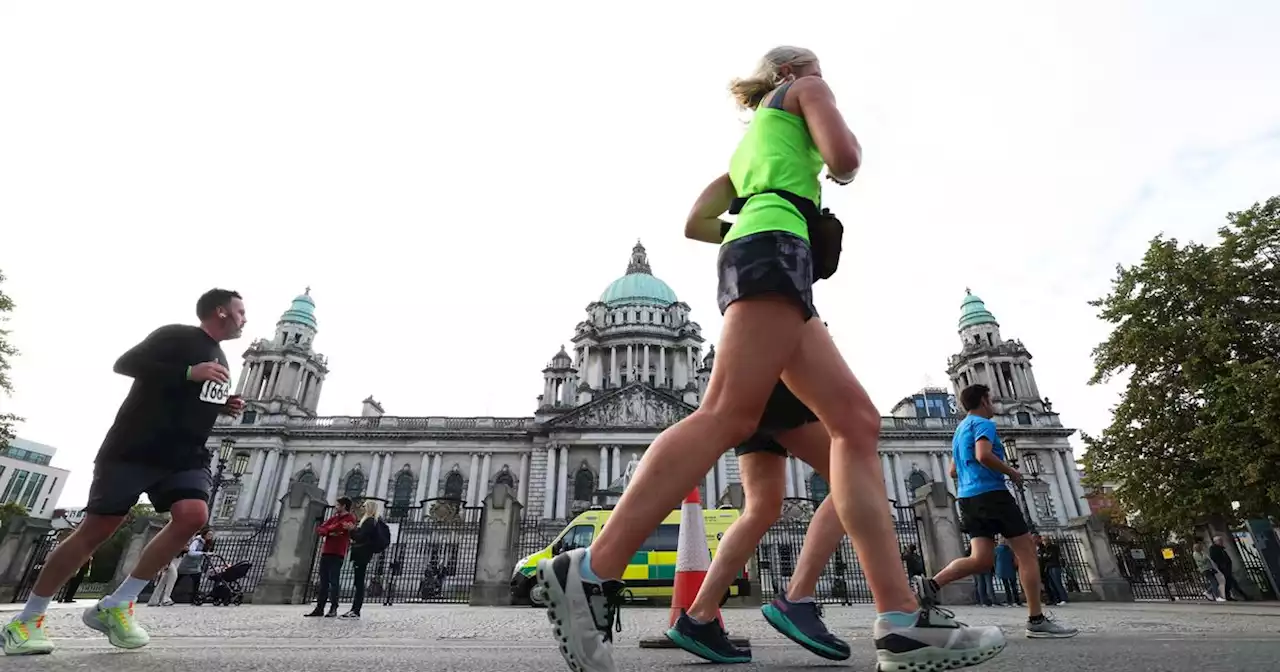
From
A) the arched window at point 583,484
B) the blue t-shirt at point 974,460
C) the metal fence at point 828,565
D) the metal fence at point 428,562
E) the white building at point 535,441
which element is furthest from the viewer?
the white building at point 535,441

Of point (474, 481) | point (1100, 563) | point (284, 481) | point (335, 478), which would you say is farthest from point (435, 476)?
point (1100, 563)

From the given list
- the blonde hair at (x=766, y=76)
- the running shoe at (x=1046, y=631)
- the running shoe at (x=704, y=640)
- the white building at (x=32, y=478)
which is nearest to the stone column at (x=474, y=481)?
the running shoe at (x=1046, y=631)

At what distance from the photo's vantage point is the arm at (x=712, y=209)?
2703 mm

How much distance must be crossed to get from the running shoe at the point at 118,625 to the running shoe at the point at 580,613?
2671 mm

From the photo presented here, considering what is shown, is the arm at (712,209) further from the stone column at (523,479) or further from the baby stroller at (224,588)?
the stone column at (523,479)

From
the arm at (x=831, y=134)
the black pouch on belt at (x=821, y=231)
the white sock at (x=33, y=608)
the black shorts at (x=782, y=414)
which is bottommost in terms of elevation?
the white sock at (x=33, y=608)

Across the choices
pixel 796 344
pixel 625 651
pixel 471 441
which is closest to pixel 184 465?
pixel 625 651

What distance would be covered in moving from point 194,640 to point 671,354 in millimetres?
53431

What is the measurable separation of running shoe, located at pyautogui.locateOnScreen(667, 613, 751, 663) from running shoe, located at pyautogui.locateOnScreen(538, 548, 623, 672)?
835mm

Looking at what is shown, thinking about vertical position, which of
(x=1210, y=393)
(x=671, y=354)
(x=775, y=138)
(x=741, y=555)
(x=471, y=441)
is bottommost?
(x=741, y=555)

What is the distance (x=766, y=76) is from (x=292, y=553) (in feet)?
45.8

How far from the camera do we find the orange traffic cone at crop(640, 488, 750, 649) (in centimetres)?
361

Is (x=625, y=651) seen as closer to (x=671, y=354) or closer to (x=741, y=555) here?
(x=741, y=555)

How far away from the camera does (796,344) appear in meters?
2.11
